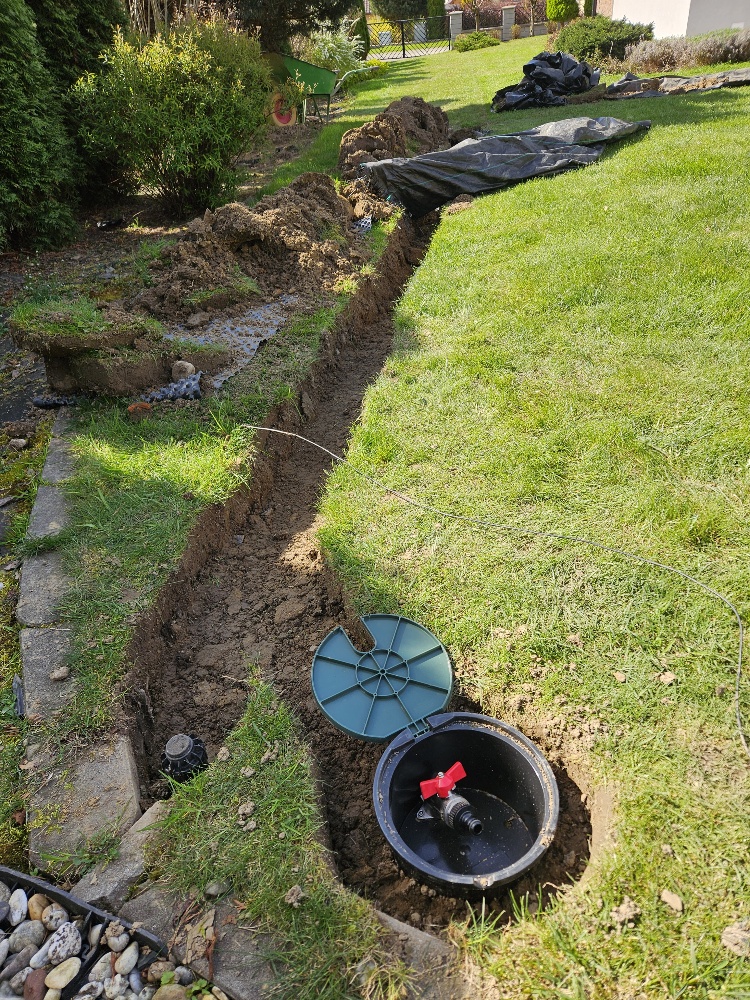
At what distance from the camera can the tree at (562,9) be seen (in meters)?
21.9

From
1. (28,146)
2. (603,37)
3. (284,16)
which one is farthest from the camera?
(603,37)

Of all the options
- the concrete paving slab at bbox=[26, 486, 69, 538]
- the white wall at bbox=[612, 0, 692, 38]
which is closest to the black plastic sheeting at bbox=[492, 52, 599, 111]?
the white wall at bbox=[612, 0, 692, 38]

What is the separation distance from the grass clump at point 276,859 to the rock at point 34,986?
1.18 ft

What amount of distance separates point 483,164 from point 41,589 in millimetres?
7263

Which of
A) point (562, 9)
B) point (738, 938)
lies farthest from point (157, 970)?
point (562, 9)

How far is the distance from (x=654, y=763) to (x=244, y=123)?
816 centimetres

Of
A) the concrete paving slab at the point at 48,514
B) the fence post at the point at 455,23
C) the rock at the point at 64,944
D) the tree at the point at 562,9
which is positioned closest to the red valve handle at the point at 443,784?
the rock at the point at 64,944

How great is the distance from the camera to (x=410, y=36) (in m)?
30.9

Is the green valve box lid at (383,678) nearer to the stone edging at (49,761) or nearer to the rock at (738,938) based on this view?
the stone edging at (49,761)

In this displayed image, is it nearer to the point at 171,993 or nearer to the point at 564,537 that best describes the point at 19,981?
the point at 171,993

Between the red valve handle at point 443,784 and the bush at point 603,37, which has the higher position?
the bush at point 603,37

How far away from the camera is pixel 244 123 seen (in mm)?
7441

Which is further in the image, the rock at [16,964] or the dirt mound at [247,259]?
the dirt mound at [247,259]

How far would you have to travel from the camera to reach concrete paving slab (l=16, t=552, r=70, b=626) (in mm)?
2637
